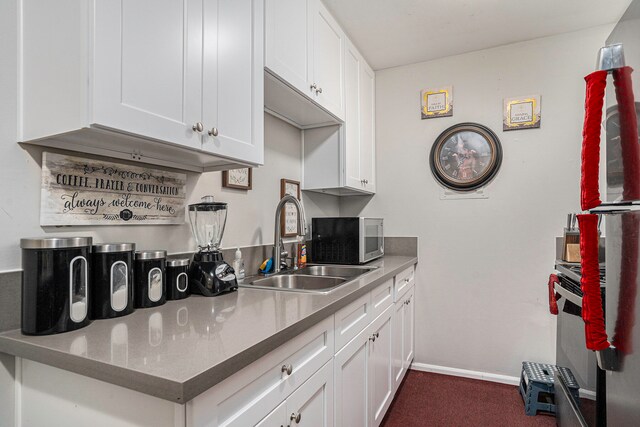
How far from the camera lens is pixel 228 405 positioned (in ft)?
2.47

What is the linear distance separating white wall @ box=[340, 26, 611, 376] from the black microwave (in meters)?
0.56

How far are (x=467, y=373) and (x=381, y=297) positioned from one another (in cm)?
128

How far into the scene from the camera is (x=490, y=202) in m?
2.55

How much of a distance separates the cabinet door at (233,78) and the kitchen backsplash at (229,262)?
1.77 ft

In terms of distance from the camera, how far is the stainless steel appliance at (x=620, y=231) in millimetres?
805

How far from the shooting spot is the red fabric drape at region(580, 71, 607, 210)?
843mm

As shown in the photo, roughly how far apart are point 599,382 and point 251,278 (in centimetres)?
144

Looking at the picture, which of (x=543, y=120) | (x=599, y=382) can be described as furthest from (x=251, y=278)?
(x=543, y=120)

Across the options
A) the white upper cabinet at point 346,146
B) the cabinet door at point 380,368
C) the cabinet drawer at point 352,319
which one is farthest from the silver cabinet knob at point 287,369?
the white upper cabinet at point 346,146

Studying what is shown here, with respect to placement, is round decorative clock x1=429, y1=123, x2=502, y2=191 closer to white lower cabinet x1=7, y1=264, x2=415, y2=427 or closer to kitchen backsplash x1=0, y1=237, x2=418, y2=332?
kitchen backsplash x1=0, y1=237, x2=418, y2=332

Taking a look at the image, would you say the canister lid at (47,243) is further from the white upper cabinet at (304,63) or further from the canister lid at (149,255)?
the white upper cabinet at (304,63)

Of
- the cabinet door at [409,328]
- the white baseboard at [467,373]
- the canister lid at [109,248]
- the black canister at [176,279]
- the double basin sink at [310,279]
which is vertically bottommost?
the white baseboard at [467,373]

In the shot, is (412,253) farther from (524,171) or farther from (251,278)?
(251,278)

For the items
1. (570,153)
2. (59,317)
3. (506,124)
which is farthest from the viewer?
(506,124)
